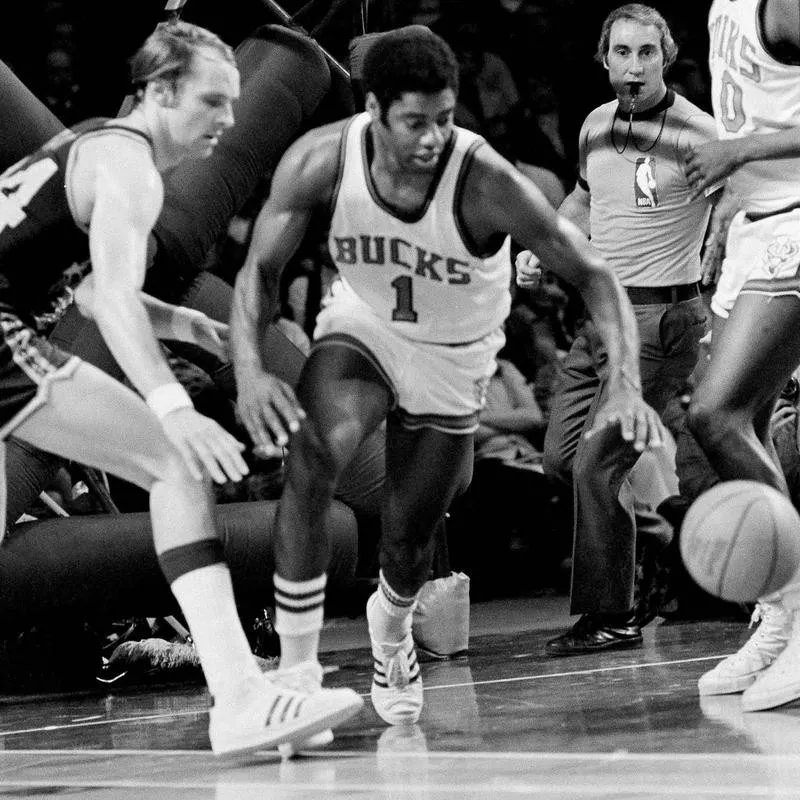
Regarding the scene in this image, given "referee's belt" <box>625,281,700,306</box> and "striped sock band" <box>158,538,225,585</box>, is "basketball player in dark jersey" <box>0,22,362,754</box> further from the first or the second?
"referee's belt" <box>625,281,700,306</box>

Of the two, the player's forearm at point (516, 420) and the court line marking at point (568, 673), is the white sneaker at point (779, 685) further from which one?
the player's forearm at point (516, 420)

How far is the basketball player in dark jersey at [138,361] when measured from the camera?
300cm

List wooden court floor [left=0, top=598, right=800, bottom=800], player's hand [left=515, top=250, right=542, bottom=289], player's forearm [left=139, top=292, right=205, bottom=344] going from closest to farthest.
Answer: wooden court floor [left=0, top=598, right=800, bottom=800] < player's forearm [left=139, top=292, right=205, bottom=344] < player's hand [left=515, top=250, right=542, bottom=289]

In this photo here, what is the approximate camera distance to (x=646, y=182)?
16.5 feet

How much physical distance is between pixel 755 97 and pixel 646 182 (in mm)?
1347

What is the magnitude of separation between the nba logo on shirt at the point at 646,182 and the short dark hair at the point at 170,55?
2015mm

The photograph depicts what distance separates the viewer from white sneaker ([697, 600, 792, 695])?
3652 millimetres

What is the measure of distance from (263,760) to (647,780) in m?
0.91

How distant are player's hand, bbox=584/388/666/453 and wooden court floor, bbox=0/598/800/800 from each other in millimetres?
607

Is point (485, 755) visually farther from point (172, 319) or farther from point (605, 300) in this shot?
point (172, 319)

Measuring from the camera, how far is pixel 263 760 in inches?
124

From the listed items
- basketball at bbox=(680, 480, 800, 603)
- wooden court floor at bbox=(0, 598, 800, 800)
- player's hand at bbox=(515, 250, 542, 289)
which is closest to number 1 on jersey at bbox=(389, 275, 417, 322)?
basketball at bbox=(680, 480, 800, 603)

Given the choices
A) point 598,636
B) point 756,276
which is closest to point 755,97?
point 756,276

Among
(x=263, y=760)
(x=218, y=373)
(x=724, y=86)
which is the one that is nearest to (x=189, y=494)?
(x=263, y=760)
